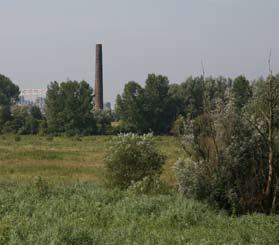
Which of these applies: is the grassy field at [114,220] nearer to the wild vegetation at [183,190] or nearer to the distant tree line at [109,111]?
the wild vegetation at [183,190]

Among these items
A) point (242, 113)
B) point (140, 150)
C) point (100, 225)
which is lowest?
point (100, 225)

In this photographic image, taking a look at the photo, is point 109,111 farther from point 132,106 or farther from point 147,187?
point 147,187

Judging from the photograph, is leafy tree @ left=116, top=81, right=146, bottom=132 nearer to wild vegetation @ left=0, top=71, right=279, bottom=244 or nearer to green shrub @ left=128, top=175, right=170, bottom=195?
wild vegetation @ left=0, top=71, right=279, bottom=244

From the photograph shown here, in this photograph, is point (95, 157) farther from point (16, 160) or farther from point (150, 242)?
point (150, 242)

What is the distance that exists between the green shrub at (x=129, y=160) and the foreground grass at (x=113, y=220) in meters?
2.01

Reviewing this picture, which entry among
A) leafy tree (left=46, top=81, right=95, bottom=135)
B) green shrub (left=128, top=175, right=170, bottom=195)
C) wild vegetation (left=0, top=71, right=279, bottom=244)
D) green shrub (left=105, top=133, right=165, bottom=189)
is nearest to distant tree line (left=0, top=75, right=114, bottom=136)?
leafy tree (left=46, top=81, right=95, bottom=135)

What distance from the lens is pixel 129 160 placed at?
1902 centimetres

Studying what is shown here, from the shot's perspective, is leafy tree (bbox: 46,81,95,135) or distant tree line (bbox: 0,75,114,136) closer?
distant tree line (bbox: 0,75,114,136)

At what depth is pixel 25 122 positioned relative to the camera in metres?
66.4

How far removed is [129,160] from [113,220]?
622 centimetres

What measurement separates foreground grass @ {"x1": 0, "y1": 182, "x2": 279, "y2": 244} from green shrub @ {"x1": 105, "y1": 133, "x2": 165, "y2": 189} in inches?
79.1

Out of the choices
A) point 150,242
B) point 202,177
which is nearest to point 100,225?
point 150,242

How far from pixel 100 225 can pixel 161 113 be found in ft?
187

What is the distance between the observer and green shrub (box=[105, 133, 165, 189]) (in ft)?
62.2
